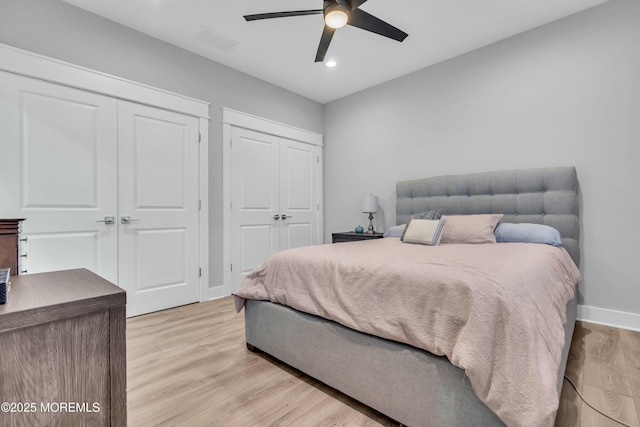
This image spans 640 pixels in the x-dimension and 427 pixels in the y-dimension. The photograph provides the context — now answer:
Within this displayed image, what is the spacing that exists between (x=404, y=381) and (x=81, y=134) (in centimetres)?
305

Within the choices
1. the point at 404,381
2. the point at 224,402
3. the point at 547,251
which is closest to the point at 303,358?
the point at 224,402

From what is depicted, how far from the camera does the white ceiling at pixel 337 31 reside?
8.41 feet

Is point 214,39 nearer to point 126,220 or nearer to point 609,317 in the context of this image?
point 126,220

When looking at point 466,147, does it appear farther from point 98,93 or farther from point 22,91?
point 22,91

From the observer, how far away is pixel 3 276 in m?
0.89

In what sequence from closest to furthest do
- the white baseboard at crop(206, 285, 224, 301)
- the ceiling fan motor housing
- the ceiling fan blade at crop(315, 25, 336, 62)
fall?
the ceiling fan motor housing
the ceiling fan blade at crop(315, 25, 336, 62)
the white baseboard at crop(206, 285, 224, 301)

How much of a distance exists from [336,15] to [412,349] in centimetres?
202

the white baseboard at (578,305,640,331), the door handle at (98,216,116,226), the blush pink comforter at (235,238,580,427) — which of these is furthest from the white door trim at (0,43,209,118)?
the white baseboard at (578,305,640,331)

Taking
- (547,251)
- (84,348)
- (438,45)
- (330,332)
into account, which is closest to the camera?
(84,348)

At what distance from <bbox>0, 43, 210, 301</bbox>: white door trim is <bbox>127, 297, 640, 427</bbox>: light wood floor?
4.14ft

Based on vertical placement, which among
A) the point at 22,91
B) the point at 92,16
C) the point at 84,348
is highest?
the point at 92,16

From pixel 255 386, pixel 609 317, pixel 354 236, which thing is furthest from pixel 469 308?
pixel 354 236

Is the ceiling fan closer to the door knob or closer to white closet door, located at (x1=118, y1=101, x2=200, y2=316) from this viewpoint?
white closet door, located at (x1=118, y1=101, x2=200, y2=316)

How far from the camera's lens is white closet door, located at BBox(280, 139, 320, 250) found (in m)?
4.23
